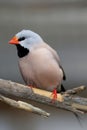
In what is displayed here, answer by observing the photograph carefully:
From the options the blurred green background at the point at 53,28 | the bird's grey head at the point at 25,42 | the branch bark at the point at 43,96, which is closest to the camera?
the branch bark at the point at 43,96

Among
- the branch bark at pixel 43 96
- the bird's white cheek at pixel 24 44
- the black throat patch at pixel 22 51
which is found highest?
the bird's white cheek at pixel 24 44

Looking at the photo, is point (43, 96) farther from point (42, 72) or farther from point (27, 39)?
point (27, 39)

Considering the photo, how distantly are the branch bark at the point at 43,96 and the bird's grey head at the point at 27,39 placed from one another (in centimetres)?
18

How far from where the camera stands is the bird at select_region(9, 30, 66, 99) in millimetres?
1686

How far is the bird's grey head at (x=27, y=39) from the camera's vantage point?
1.70m

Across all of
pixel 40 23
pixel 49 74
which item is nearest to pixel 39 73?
pixel 49 74

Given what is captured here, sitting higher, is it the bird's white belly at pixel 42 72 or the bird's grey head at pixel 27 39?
the bird's grey head at pixel 27 39

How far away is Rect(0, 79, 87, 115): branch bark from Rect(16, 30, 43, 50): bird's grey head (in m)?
A: 0.18

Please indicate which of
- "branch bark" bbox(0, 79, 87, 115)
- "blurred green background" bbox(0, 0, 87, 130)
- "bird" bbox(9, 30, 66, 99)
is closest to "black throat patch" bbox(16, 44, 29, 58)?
"bird" bbox(9, 30, 66, 99)

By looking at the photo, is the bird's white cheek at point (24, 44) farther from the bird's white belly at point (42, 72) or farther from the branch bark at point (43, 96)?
the branch bark at point (43, 96)

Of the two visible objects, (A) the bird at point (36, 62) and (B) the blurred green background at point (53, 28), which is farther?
(B) the blurred green background at point (53, 28)

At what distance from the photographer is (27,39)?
5.62 ft

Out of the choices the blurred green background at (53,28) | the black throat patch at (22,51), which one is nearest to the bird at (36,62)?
the black throat patch at (22,51)

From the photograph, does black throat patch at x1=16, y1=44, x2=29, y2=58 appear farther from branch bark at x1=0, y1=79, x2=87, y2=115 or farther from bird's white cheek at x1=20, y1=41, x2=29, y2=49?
branch bark at x1=0, y1=79, x2=87, y2=115
